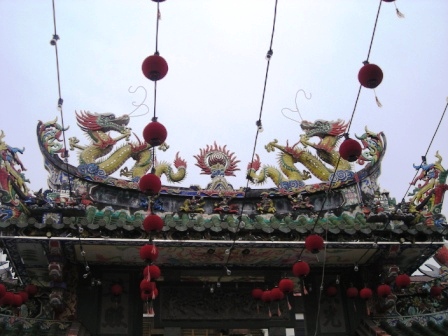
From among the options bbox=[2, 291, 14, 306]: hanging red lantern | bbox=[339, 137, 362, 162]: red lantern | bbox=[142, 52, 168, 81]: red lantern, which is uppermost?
bbox=[142, 52, 168, 81]: red lantern

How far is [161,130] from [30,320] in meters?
5.31

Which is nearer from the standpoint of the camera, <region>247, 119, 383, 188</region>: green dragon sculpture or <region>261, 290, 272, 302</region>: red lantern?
<region>261, 290, 272, 302</region>: red lantern

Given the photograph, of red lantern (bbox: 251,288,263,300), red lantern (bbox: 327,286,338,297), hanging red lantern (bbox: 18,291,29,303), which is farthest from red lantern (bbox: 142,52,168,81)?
red lantern (bbox: 327,286,338,297)

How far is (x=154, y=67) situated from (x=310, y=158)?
8052 mm

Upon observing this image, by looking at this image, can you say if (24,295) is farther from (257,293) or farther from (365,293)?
(365,293)

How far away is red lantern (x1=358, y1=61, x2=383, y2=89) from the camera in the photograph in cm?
652

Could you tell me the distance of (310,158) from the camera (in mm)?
13953

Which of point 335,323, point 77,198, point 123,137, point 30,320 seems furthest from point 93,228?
point 335,323

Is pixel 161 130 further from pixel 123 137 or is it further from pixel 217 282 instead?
pixel 123 137

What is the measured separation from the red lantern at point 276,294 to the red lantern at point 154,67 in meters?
5.25

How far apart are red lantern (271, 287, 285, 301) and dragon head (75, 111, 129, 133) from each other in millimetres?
5900

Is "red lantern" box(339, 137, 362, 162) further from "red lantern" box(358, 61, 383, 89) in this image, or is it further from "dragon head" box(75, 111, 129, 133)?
"dragon head" box(75, 111, 129, 133)

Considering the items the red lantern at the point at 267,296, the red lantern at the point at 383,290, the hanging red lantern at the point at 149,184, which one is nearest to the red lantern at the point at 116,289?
the red lantern at the point at 267,296

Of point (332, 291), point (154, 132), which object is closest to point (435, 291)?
point (332, 291)
